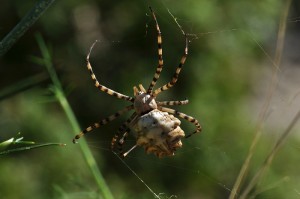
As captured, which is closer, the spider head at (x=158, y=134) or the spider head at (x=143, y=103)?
the spider head at (x=158, y=134)

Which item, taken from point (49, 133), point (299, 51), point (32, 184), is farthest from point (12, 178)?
point (299, 51)

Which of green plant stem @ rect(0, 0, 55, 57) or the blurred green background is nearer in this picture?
green plant stem @ rect(0, 0, 55, 57)

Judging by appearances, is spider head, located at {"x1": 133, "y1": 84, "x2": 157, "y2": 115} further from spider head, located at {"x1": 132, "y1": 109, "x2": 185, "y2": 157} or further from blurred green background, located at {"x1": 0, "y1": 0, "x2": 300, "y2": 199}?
blurred green background, located at {"x1": 0, "y1": 0, "x2": 300, "y2": 199}

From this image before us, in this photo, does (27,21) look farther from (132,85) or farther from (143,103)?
(132,85)

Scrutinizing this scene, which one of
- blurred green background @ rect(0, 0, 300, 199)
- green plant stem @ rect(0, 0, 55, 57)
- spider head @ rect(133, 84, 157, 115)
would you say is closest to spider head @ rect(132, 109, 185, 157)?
spider head @ rect(133, 84, 157, 115)

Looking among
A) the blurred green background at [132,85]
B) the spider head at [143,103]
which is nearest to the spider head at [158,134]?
the spider head at [143,103]

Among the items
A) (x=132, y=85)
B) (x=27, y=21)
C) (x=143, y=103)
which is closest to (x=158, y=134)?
(x=143, y=103)

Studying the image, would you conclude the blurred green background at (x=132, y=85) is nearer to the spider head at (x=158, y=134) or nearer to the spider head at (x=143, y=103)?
the spider head at (x=143, y=103)

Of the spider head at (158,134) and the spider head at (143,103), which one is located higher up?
the spider head at (143,103)
